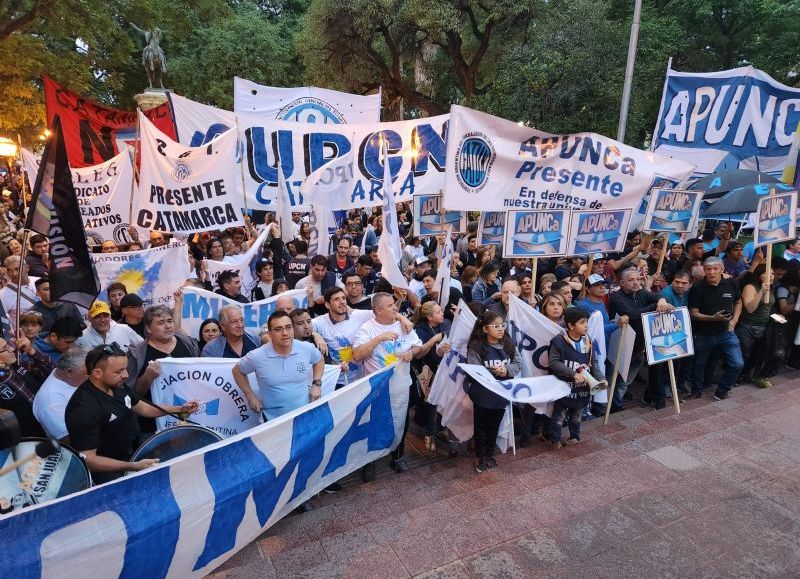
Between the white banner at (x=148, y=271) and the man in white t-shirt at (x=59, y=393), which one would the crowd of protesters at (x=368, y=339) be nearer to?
the man in white t-shirt at (x=59, y=393)

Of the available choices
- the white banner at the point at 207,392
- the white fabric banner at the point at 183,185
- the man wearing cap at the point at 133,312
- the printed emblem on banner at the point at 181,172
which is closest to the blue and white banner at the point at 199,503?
the white banner at the point at 207,392

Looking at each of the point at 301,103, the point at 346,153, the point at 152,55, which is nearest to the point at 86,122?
the point at 301,103

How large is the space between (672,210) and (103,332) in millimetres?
7464

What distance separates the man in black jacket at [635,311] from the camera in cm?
626

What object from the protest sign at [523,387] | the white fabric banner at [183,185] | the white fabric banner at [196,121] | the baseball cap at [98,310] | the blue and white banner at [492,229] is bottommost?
the protest sign at [523,387]

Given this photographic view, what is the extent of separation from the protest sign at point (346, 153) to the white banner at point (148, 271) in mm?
1621

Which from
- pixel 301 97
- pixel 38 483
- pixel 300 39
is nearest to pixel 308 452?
pixel 38 483

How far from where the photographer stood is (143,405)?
3.92m

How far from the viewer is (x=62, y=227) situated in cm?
412

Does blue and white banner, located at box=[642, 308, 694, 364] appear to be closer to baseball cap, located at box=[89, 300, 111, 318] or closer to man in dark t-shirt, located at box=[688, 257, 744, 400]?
man in dark t-shirt, located at box=[688, 257, 744, 400]

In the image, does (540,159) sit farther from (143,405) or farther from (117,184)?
(117,184)

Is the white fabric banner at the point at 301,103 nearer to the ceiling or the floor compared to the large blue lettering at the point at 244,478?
nearer to the ceiling

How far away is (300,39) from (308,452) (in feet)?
82.0

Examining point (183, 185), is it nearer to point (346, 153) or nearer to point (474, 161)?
point (346, 153)
